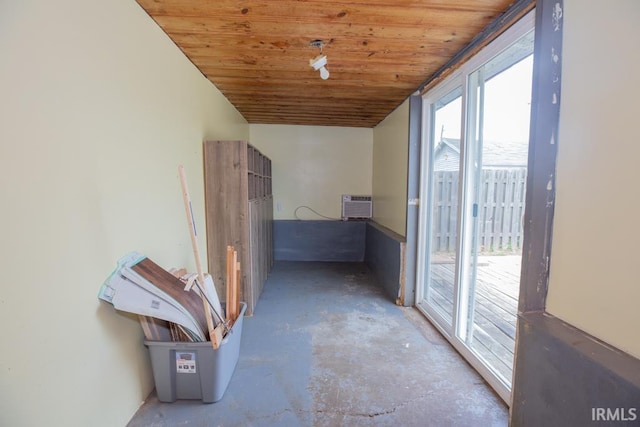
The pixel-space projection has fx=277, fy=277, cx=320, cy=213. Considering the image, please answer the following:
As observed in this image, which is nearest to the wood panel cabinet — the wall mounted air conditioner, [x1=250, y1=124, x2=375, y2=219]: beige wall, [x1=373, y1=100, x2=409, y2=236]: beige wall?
[x1=373, y1=100, x2=409, y2=236]: beige wall

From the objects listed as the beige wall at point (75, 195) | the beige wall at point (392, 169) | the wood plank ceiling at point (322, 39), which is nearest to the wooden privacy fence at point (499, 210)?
the beige wall at point (392, 169)

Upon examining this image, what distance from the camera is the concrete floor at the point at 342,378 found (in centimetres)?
155

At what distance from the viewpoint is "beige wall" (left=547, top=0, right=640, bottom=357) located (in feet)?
3.10

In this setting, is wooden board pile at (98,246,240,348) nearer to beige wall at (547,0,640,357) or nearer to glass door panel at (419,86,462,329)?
beige wall at (547,0,640,357)

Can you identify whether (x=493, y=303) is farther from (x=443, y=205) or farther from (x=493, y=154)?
(x=493, y=154)

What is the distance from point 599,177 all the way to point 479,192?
101cm

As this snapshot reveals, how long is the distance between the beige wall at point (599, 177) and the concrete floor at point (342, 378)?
90 cm

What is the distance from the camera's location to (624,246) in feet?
3.17

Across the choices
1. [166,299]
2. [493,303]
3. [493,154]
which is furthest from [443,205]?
[166,299]

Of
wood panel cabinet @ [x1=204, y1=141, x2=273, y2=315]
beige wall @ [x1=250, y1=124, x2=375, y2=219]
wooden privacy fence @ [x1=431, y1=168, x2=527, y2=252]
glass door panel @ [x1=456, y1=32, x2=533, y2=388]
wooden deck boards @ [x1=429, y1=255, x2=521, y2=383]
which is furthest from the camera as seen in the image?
beige wall @ [x1=250, y1=124, x2=375, y2=219]

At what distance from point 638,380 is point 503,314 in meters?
1.93

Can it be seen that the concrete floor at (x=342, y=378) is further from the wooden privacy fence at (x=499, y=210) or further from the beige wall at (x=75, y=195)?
the wooden privacy fence at (x=499, y=210)

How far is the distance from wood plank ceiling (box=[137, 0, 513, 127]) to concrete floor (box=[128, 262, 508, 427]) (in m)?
2.29

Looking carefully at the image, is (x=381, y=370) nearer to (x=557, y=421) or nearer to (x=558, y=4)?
(x=557, y=421)
